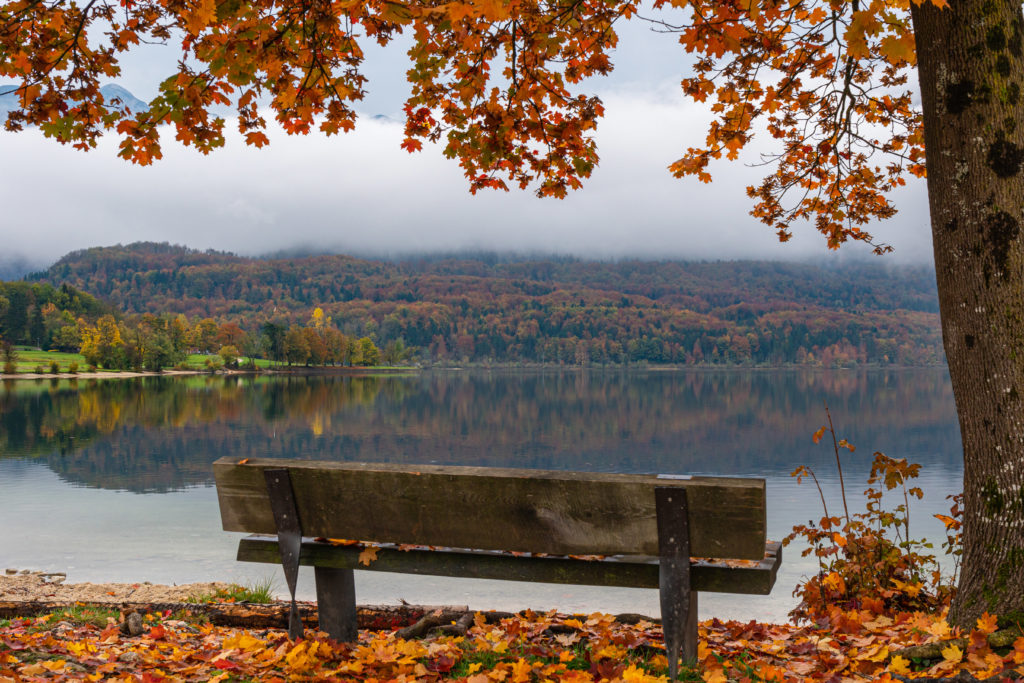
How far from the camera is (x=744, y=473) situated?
22.7 m

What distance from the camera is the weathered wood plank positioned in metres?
3.56

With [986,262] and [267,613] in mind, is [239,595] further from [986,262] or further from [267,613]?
[986,262]

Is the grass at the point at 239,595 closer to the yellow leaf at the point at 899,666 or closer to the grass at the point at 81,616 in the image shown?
the grass at the point at 81,616

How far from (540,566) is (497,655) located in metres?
0.64

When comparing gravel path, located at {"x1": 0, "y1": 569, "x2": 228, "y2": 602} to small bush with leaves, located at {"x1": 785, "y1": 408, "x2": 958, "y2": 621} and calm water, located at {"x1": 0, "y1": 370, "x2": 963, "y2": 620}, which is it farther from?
small bush with leaves, located at {"x1": 785, "y1": 408, "x2": 958, "y2": 621}

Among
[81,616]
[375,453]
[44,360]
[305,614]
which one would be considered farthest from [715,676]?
[44,360]

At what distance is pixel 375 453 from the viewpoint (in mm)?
27578

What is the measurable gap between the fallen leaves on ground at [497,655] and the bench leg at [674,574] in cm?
19

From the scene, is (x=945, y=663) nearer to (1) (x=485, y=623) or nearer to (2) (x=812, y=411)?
(1) (x=485, y=623)

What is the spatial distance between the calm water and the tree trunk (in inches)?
109

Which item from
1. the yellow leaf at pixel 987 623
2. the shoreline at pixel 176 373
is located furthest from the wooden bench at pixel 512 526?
the shoreline at pixel 176 373

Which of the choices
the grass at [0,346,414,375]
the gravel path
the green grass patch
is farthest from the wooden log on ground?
the green grass patch

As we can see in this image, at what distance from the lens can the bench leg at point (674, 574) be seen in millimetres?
3473

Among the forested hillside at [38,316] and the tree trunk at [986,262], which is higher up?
the forested hillside at [38,316]
